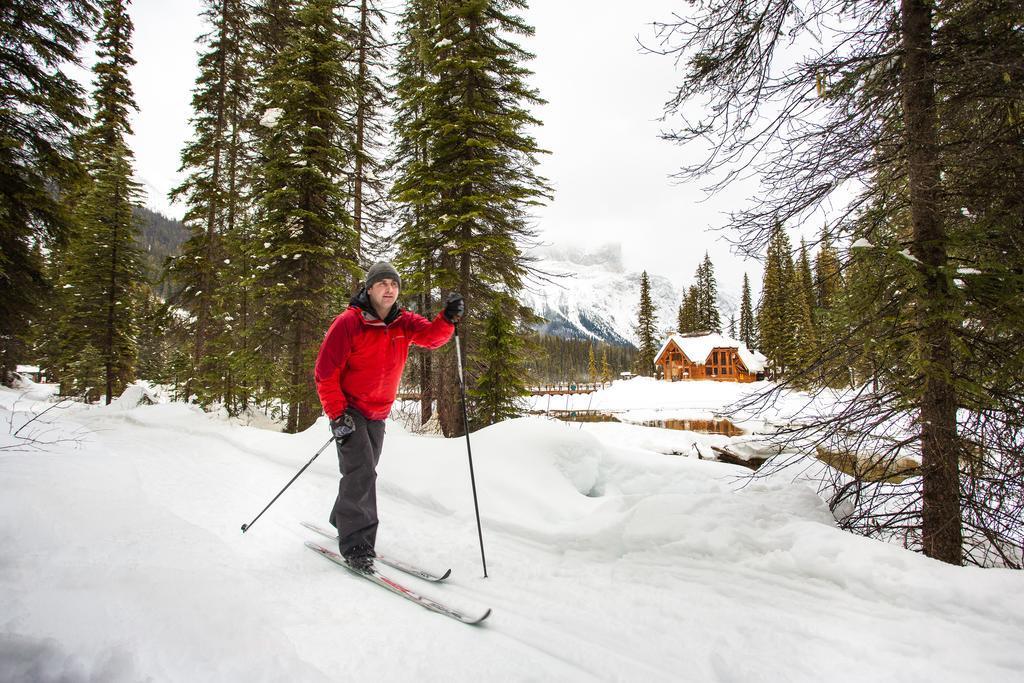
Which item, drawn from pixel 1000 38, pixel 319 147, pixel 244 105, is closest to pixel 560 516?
pixel 1000 38

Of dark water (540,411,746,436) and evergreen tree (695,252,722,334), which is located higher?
evergreen tree (695,252,722,334)

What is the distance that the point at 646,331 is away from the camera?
5847 centimetres

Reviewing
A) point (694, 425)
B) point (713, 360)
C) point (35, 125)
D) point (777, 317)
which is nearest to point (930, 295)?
point (35, 125)

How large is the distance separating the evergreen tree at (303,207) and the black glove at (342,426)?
8743 millimetres

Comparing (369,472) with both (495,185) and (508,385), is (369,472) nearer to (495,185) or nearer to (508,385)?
(508,385)

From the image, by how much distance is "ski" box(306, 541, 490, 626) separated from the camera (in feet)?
8.45

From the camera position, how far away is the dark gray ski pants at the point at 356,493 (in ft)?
11.3

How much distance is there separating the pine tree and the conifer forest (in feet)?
0.32

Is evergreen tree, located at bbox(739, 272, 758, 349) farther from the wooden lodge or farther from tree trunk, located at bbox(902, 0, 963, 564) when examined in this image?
tree trunk, located at bbox(902, 0, 963, 564)

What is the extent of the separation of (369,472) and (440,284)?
7.42 meters

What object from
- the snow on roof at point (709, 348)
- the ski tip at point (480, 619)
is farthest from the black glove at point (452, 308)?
the snow on roof at point (709, 348)

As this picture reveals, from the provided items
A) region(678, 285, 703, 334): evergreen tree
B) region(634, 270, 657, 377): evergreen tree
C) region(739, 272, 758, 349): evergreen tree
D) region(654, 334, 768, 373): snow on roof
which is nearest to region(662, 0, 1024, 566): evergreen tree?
region(654, 334, 768, 373): snow on roof

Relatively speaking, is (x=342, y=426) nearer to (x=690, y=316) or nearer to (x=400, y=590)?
(x=400, y=590)

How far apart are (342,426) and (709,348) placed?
53502 millimetres
